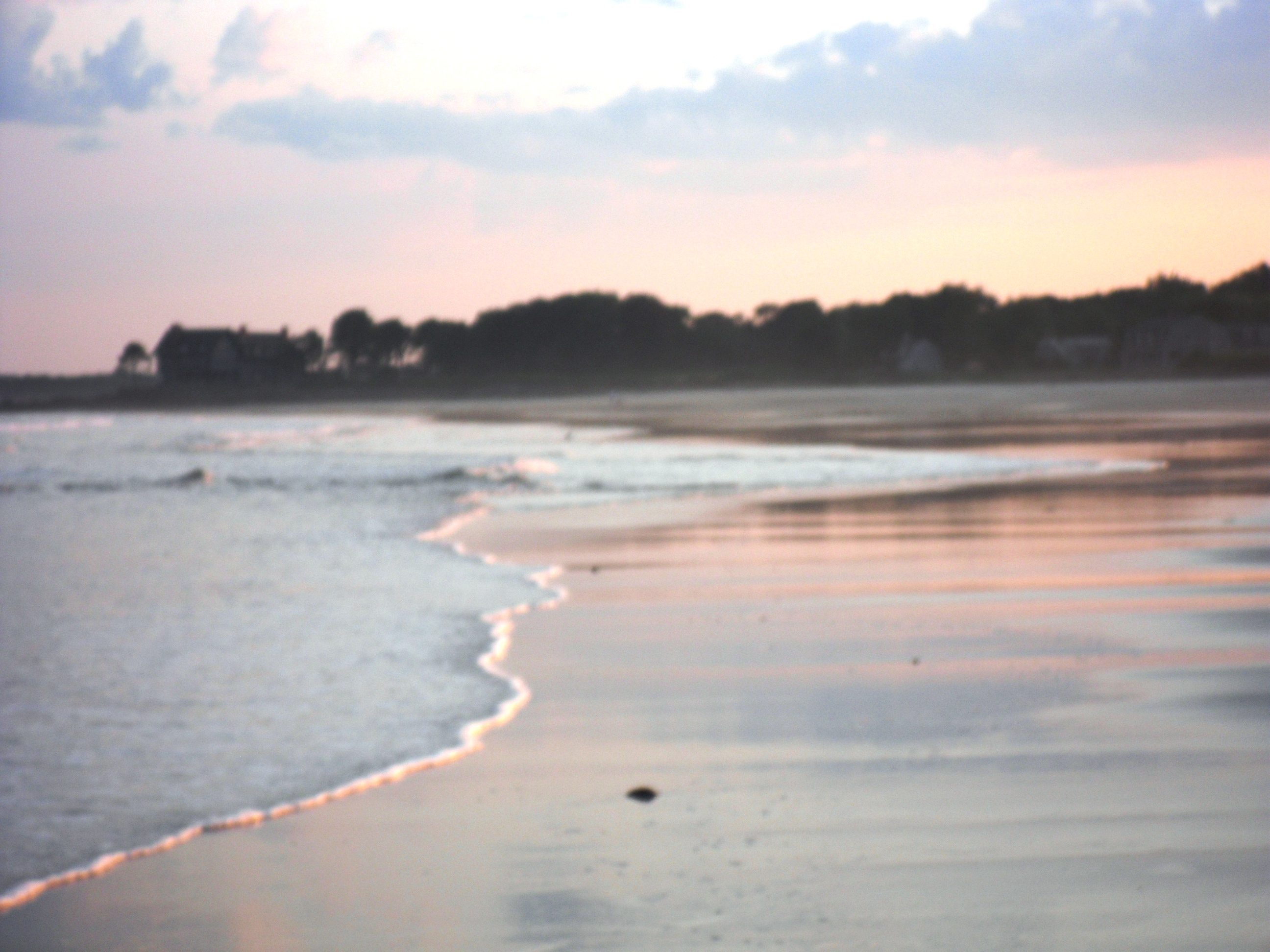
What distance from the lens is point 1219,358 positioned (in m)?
92.6

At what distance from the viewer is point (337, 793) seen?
5.07m

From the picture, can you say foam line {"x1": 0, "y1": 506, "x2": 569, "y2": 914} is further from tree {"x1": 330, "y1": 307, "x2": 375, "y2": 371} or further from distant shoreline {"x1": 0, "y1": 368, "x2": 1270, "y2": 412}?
tree {"x1": 330, "y1": 307, "x2": 375, "y2": 371}

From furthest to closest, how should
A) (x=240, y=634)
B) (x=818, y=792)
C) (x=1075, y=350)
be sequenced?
(x=1075, y=350)
(x=240, y=634)
(x=818, y=792)

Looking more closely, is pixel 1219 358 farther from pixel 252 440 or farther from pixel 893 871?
pixel 893 871

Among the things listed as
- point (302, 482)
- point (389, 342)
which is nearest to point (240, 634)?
point (302, 482)

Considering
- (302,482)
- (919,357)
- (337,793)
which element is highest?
(919,357)

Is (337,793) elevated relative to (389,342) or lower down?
lower down

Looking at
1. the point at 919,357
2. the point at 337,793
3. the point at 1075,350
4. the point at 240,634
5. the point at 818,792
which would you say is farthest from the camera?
the point at 919,357

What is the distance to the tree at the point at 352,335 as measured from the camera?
148125 millimetres

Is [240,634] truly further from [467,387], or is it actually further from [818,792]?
[467,387]

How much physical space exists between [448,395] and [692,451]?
285 feet

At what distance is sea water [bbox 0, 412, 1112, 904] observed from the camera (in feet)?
17.1

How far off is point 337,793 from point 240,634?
3.66m

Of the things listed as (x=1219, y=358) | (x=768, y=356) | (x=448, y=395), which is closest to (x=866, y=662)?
(x=1219, y=358)
